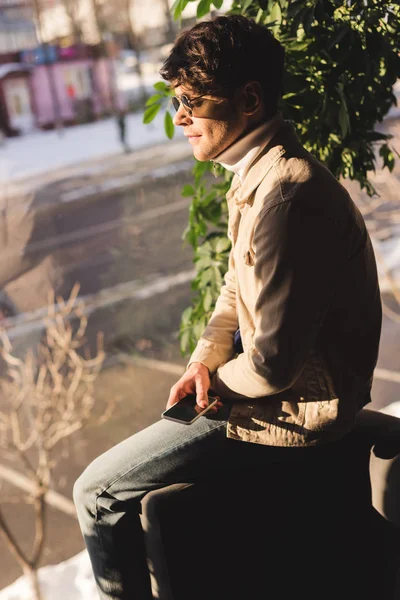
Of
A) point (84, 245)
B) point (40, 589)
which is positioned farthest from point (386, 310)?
point (40, 589)

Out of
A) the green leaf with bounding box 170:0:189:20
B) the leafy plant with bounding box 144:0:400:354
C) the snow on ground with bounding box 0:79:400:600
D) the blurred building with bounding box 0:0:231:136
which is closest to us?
the leafy plant with bounding box 144:0:400:354

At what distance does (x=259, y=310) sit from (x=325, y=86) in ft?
2.47

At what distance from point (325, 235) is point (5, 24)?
26.7 feet

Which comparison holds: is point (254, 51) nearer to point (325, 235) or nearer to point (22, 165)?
point (325, 235)

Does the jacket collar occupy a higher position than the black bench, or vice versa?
the jacket collar

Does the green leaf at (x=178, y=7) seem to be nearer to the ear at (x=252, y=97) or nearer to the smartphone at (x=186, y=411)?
the ear at (x=252, y=97)

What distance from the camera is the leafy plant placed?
63.1 inches

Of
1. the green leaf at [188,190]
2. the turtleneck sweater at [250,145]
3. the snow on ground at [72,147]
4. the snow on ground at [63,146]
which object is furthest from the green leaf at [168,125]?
the snow on ground at [63,146]

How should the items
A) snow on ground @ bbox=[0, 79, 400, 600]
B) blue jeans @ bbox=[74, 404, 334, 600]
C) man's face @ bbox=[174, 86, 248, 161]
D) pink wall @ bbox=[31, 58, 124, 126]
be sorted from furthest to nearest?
1. snow on ground @ bbox=[0, 79, 400, 600]
2. pink wall @ bbox=[31, 58, 124, 126]
3. blue jeans @ bbox=[74, 404, 334, 600]
4. man's face @ bbox=[174, 86, 248, 161]

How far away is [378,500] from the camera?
4.85ft

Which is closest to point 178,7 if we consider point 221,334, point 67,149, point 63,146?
point 221,334

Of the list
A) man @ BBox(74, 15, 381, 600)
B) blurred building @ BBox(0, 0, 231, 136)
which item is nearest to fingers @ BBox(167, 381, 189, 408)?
man @ BBox(74, 15, 381, 600)

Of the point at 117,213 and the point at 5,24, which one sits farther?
the point at 117,213

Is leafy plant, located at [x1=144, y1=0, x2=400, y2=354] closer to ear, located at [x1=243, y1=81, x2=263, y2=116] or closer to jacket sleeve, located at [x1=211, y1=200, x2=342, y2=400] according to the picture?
ear, located at [x1=243, y1=81, x2=263, y2=116]
